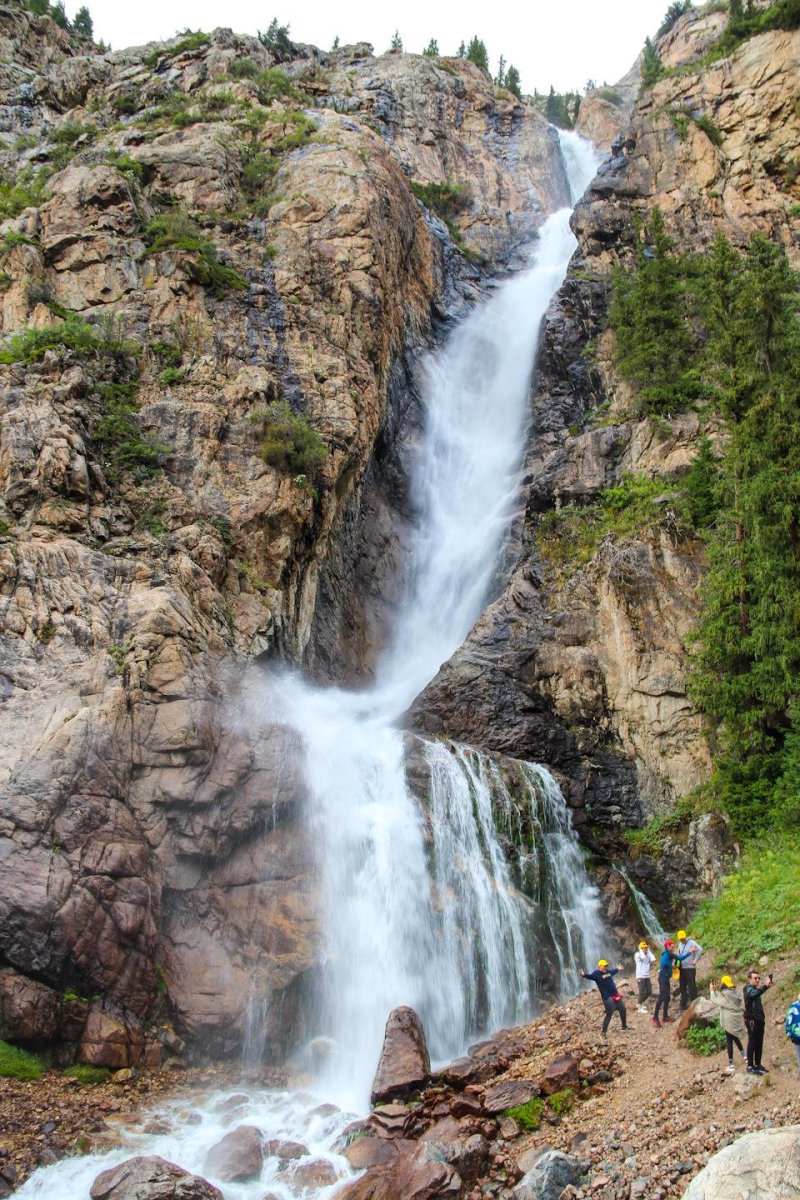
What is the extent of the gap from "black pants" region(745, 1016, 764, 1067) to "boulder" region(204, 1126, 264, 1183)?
24.0 feet

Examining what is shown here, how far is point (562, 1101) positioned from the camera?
1189 cm

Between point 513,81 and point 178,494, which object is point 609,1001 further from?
point 513,81

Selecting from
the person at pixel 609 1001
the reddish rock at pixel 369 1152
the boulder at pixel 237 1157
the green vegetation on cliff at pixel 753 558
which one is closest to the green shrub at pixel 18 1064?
the boulder at pixel 237 1157

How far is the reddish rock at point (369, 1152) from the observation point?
457 inches

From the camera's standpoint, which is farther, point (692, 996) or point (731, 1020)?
point (692, 996)

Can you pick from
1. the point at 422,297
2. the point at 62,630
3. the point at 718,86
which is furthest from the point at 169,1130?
the point at 718,86

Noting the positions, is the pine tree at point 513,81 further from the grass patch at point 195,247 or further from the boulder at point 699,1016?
the boulder at point 699,1016

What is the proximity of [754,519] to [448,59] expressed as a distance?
5977 cm

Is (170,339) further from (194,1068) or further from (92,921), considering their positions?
(194,1068)

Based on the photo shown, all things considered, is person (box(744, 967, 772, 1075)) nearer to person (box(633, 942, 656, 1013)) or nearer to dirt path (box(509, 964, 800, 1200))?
dirt path (box(509, 964, 800, 1200))

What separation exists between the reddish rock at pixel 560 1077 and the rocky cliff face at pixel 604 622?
7635 millimetres

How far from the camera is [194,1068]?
48.5 feet

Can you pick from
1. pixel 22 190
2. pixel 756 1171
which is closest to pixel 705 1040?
pixel 756 1171

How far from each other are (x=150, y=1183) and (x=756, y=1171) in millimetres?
7852
